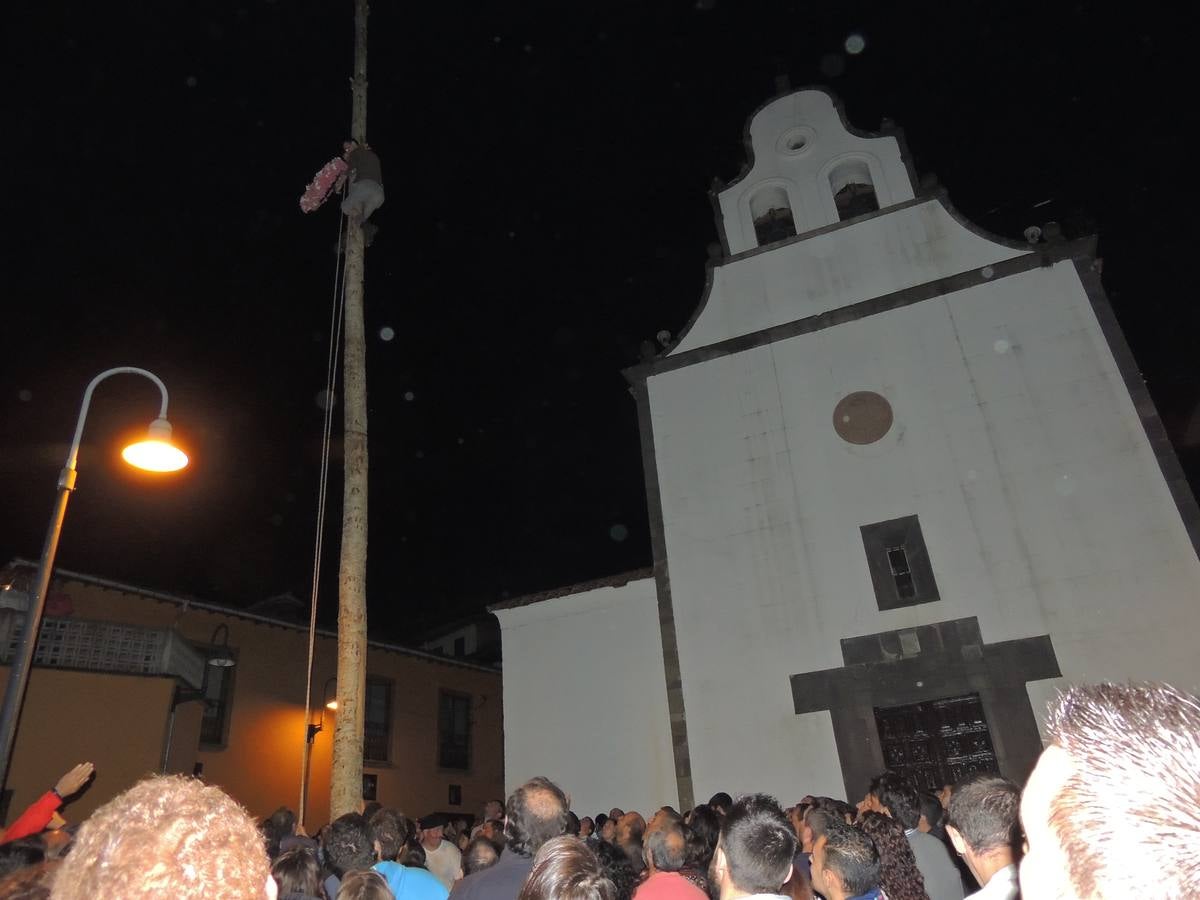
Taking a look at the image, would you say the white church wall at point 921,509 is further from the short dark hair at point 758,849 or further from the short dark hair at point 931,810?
the short dark hair at point 758,849

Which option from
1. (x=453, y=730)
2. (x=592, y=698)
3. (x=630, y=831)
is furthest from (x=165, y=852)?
(x=453, y=730)

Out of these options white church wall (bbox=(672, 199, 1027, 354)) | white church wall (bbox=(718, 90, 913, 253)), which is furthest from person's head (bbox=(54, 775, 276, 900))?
white church wall (bbox=(718, 90, 913, 253))

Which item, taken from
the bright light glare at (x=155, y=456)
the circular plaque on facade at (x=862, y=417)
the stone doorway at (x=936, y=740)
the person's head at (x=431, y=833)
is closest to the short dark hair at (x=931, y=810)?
the person's head at (x=431, y=833)

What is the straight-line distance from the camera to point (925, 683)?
1188cm

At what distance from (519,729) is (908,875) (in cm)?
1264

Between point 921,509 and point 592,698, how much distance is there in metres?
7.15

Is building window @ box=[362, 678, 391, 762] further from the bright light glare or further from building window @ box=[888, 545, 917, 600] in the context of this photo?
the bright light glare

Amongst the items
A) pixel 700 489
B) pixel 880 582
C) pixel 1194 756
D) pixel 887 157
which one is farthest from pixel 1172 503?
pixel 1194 756

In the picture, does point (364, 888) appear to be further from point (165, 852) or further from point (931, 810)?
point (931, 810)

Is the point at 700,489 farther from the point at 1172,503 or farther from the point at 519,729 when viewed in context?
the point at 1172,503

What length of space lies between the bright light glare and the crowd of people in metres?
2.53

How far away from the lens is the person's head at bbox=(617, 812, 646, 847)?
654 centimetres

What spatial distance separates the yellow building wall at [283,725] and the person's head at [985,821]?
14.1 meters

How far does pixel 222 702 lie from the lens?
19047 millimetres
